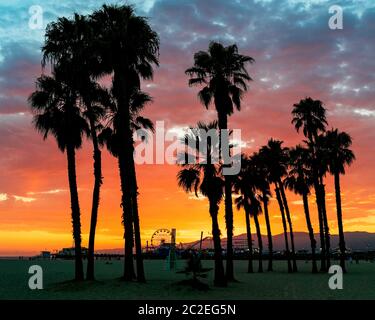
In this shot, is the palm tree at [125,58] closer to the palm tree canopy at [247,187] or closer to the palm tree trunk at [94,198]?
the palm tree trunk at [94,198]

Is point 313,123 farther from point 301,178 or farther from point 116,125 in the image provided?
point 116,125

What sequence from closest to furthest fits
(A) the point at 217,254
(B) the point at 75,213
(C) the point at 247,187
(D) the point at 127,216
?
(D) the point at 127,216 < (B) the point at 75,213 < (A) the point at 217,254 < (C) the point at 247,187

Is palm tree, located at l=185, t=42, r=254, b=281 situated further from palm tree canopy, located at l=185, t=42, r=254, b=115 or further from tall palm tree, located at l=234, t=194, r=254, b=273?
tall palm tree, located at l=234, t=194, r=254, b=273

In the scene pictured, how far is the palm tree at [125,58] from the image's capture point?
121ft

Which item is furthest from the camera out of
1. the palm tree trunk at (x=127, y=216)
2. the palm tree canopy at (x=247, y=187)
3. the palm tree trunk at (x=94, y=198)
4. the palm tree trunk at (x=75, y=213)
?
the palm tree canopy at (x=247, y=187)

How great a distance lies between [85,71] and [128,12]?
5363 millimetres

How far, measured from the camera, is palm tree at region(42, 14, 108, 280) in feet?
126

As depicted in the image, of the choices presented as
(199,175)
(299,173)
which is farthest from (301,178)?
(199,175)

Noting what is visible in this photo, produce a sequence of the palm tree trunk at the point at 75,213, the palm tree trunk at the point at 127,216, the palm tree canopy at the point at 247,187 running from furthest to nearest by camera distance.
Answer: the palm tree canopy at the point at 247,187
the palm tree trunk at the point at 75,213
the palm tree trunk at the point at 127,216

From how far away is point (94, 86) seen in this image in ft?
132

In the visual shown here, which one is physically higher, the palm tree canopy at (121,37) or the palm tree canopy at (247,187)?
the palm tree canopy at (121,37)

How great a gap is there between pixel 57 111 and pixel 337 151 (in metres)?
36.7

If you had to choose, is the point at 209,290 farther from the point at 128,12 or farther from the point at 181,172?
the point at 128,12

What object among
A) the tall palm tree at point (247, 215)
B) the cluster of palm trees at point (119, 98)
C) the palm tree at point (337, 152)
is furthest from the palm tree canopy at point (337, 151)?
the cluster of palm trees at point (119, 98)
